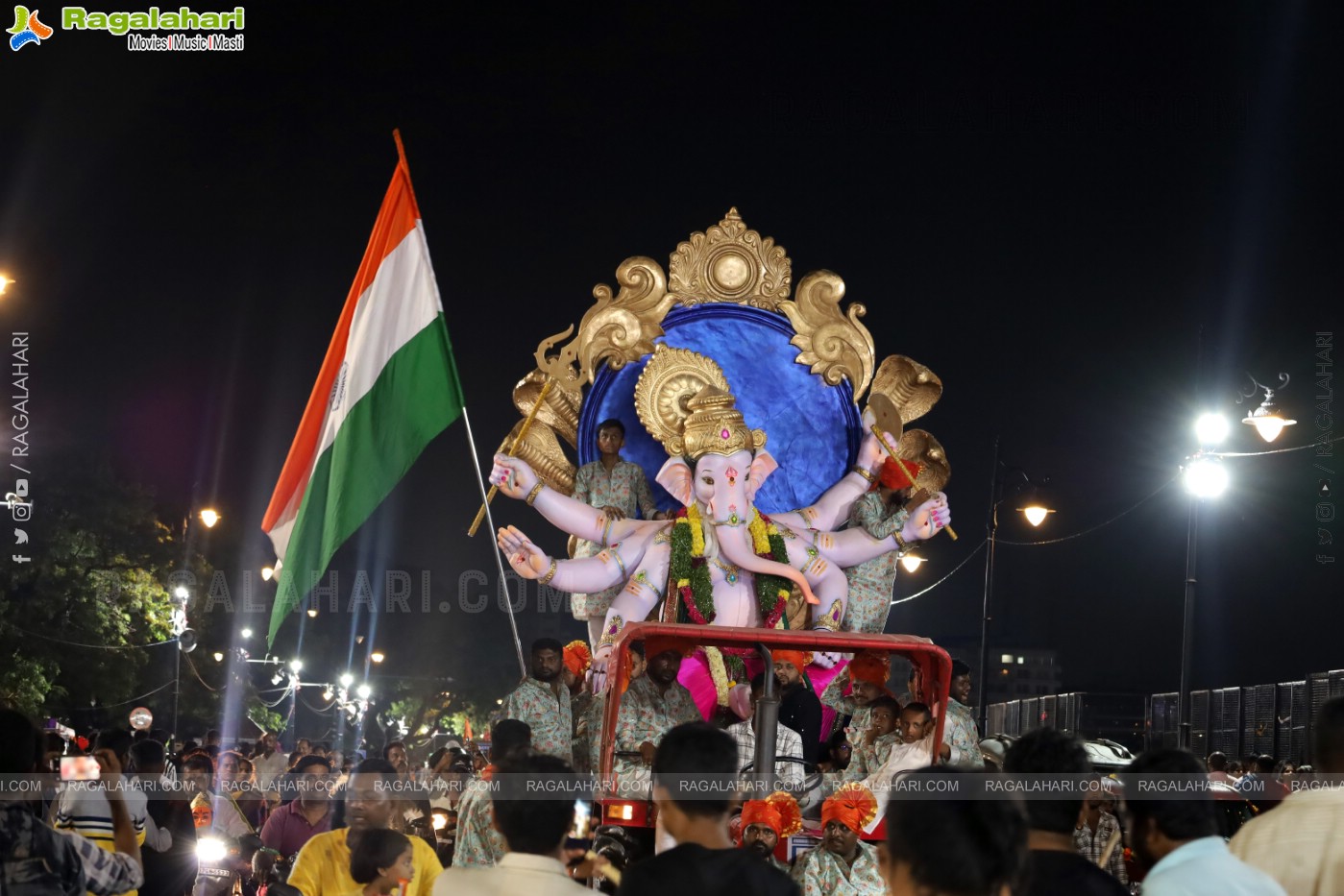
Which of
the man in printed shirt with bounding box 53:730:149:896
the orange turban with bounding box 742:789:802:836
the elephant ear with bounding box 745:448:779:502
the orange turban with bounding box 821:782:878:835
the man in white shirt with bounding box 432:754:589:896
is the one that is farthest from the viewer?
the elephant ear with bounding box 745:448:779:502

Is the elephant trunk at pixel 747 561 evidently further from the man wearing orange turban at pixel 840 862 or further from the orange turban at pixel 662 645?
the man wearing orange turban at pixel 840 862

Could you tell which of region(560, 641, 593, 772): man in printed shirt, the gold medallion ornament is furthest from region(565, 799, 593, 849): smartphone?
the gold medallion ornament

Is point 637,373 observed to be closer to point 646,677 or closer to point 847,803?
point 646,677

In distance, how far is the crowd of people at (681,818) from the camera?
4574 millimetres

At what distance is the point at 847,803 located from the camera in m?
8.03

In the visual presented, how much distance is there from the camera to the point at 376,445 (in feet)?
40.0

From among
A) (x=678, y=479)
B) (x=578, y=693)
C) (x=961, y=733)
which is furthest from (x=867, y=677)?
(x=678, y=479)

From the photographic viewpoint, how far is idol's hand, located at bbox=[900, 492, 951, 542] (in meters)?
13.2

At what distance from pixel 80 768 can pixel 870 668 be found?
683cm

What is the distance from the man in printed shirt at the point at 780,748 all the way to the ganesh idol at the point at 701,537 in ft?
5.43

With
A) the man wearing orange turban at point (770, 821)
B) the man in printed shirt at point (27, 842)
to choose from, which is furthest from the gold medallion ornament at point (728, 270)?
the man in printed shirt at point (27, 842)

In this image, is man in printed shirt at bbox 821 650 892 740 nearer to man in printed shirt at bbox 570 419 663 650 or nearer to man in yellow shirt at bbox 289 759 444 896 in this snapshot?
man in printed shirt at bbox 570 419 663 650

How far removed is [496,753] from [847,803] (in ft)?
6.56

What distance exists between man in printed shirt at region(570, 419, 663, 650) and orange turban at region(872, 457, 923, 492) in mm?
2046
